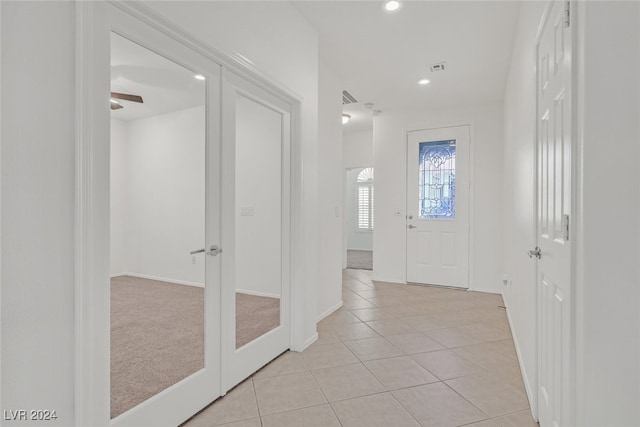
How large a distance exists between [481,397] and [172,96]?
255 centimetres

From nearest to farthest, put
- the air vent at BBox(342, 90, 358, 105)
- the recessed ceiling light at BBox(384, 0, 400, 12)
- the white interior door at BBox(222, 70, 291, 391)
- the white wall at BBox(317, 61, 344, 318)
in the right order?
1. the white interior door at BBox(222, 70, 291, 391)
2. the recessed ceiling light at BBox(384, 0, 400, 12)
3. the white wall at BBox(317, 61, 344, 318)
4. the air vent at BBox(342, 90, 358, 105)

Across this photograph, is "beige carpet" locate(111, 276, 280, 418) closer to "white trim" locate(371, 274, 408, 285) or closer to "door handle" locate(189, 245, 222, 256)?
"door handle" locate(189, 245, 222, 256)

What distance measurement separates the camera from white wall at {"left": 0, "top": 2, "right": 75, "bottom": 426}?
1070 mm

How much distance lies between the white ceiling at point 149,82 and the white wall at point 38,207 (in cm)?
26

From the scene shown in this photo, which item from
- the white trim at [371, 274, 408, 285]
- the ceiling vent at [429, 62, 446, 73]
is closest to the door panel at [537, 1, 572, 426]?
the ceiling vent at [429, 62, 446, 73]

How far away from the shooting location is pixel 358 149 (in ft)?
22.4

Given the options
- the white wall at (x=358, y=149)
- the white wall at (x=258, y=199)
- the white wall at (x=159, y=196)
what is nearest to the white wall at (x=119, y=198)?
the white wall at (x=159, y=196)

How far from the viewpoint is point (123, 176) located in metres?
1.55

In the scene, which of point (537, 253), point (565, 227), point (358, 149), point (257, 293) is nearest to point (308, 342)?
point (257, 293)

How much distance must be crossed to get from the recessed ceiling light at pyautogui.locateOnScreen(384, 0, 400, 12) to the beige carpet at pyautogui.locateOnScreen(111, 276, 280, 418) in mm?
2419

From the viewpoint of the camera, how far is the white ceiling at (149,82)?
1.47 m

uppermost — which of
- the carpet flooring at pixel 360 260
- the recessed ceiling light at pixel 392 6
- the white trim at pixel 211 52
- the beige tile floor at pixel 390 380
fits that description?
the recessed ceiling light at pixel 392 6

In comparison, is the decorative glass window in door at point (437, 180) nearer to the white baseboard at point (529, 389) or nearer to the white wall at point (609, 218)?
the white baseboard at point (529, 389)

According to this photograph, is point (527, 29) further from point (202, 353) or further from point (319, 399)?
point (202, 353)
